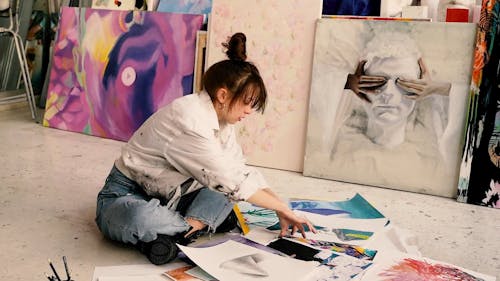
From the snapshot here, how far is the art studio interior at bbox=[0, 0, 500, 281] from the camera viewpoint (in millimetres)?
1421

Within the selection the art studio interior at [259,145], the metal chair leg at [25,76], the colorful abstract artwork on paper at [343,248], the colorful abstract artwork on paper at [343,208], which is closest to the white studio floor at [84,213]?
the art studio interior at [259,145]

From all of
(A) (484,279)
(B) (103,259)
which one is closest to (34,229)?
(B) (103,259)

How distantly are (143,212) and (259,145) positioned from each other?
106 cm

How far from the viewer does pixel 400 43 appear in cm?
218

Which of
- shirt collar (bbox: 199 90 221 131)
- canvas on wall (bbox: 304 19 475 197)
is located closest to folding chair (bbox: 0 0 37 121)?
canvas on wall (bbox: 304 19 475 197)

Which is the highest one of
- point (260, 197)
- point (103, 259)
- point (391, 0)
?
point (391, 0)

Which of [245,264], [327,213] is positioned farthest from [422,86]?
[245,264]

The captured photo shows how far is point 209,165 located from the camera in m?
1.40

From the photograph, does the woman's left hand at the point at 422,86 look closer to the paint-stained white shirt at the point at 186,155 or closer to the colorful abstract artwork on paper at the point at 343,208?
the colorful abstract artwork on paper at the point at 343,208

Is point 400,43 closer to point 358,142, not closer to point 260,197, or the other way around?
point 358,142

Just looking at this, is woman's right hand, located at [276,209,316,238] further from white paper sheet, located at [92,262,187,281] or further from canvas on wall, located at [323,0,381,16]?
canvas on wall, located at [323,0,381,16]

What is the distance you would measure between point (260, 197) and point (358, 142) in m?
0.94

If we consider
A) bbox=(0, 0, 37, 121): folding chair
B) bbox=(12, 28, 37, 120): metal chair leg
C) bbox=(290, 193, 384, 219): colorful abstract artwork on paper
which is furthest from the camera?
bbox=(12, 28, 37, 120): metal chair leg

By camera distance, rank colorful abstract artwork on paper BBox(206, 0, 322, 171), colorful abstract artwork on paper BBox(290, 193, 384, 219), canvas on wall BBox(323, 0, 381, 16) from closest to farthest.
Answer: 1. colorful abstract artwork on paper BBox(290, 193, 384, 219)
2. colorful abstract artwork on paper BBox(206, 0, 322, 171)
3. canvas on wall BBox(323, 0, 381, 16)
